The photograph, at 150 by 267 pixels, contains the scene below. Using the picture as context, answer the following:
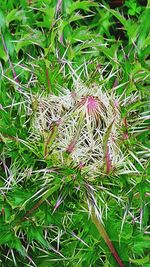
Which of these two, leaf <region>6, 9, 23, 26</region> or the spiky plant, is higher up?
leaf <region>6, 9, 23, 26</region>

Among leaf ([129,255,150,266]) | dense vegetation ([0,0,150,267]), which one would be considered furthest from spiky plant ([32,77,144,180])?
leaf ([129,255,150,266])

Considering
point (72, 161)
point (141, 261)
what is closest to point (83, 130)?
point (72, 161)

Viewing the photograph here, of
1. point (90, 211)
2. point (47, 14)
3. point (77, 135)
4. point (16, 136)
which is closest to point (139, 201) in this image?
point (90, 211)

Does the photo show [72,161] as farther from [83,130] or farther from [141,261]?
[141,261]

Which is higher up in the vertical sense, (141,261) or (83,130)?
(83,130)

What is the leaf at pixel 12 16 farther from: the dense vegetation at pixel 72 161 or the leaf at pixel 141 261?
the leaf at pixel 141 261

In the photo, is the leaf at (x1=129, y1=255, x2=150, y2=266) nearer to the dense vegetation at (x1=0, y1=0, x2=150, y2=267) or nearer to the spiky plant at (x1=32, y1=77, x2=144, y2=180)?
the dense vegetation at (x1=0, y1=0, x2=150, y2=267)

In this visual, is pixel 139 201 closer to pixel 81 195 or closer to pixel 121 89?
pixel 81 195

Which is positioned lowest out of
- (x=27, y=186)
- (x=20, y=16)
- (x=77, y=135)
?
(x=27, y=186)
